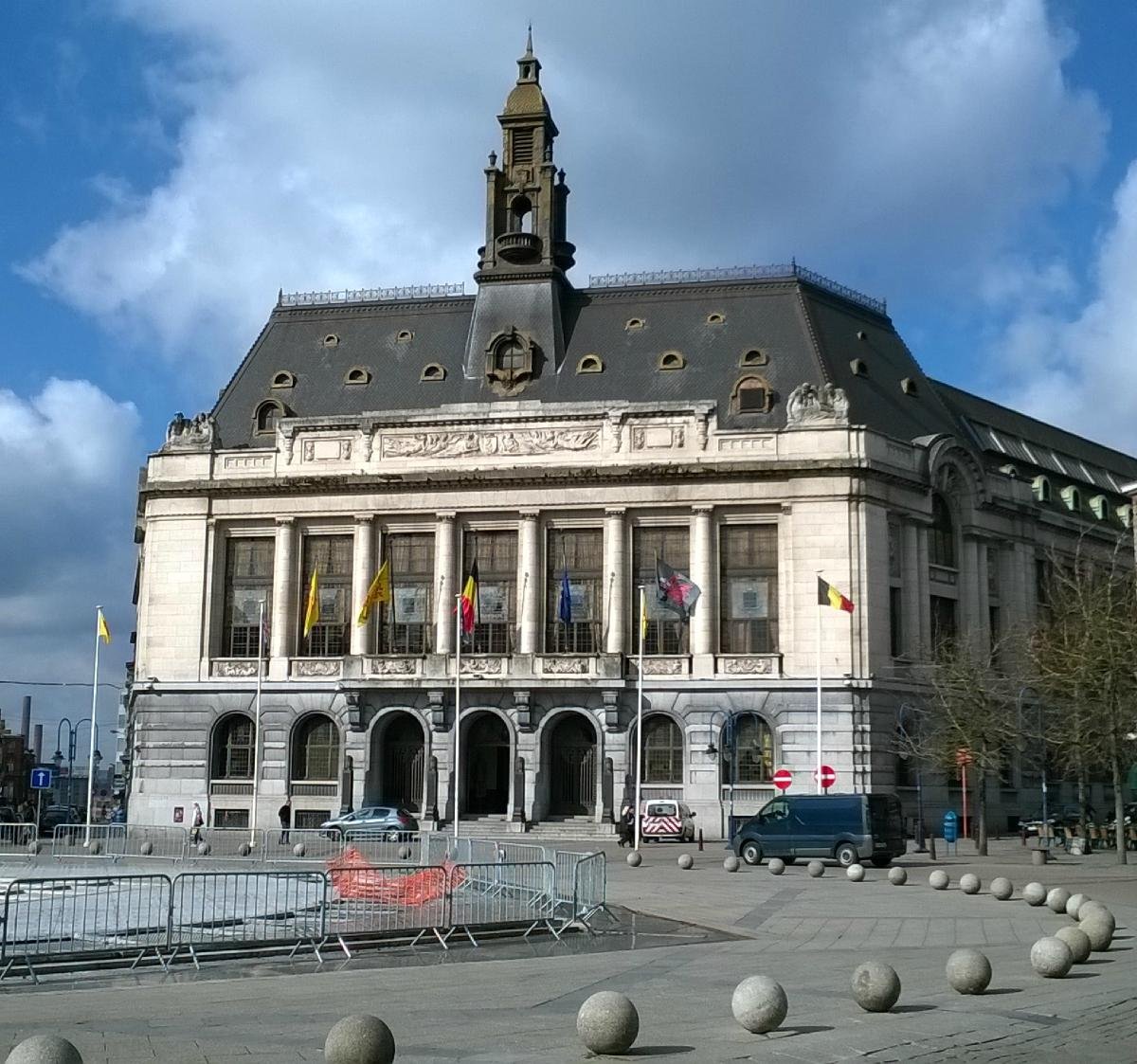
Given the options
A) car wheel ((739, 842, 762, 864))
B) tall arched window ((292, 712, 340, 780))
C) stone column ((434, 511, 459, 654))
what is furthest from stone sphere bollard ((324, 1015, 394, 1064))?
tall arched window ((292, 712, 340, 780))

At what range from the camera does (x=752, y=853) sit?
4888cm

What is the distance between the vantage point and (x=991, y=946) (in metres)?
25.0

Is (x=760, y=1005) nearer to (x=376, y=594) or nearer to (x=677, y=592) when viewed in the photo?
(x=677, y=592)

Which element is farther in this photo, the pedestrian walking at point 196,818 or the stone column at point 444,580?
the stone column at point 444,580

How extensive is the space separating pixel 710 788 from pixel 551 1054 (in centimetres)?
5151

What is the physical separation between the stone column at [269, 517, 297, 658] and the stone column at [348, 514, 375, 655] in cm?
275

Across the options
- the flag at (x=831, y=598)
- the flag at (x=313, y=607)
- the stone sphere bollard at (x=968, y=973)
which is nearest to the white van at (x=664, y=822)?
the flag at (x=831, y=598)

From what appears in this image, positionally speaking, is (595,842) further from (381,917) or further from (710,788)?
(381,917)

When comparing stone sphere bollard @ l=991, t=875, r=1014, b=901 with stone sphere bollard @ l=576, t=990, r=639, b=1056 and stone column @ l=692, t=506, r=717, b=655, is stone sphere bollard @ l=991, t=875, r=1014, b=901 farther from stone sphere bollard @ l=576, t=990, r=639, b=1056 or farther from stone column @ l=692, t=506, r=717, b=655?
stone column @ l=692, t=506, r=717, b=655

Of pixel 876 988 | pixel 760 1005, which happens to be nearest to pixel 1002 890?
pixel 876 988

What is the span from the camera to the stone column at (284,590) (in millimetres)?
70688

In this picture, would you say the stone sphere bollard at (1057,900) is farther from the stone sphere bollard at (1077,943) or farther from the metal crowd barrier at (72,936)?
the metal crowd barrier at (72,936)

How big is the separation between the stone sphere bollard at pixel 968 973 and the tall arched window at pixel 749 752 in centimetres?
4790

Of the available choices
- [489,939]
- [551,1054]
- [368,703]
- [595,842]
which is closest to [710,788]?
[595,842]
